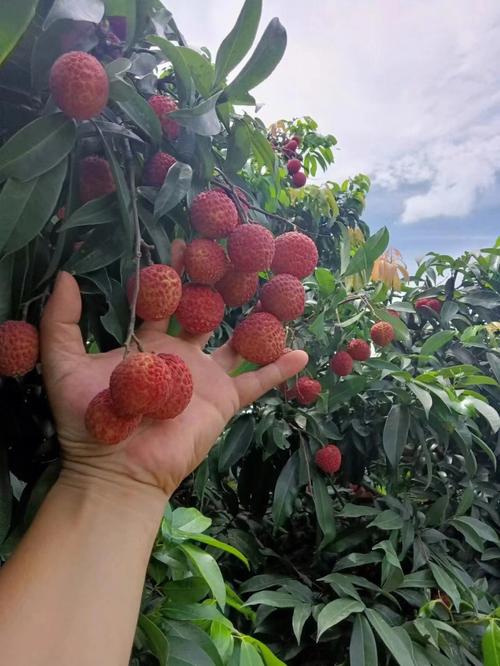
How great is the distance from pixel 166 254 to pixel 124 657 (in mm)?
441

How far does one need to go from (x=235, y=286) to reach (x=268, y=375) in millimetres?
148

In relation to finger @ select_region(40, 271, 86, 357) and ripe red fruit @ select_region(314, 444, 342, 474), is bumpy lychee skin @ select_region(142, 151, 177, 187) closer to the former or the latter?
finger @ select_region(40, 271, 86, 357)

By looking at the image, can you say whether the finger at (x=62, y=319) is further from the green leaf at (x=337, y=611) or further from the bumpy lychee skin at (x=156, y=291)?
the green leaf at (x=337, y=611)

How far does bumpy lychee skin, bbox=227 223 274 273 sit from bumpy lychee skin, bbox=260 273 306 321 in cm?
6

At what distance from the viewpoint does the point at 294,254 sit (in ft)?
2.20

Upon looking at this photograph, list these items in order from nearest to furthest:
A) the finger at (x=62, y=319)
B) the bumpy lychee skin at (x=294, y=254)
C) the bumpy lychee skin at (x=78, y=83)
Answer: the bumpy lychee skin at (x=78, y=83), the finger at (x=62, y=319), the bumpy lychee skin at (x=294, y=254)

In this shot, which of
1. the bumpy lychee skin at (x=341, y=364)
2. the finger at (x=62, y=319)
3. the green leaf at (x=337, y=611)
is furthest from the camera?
the bumpy lychee skin at (x=341, y=364)

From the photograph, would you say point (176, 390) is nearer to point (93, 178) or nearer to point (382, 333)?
point (93, 178)

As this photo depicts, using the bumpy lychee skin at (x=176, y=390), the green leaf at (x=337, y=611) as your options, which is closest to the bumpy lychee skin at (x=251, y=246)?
the bumpy lychee skin at (x=176, y=390)

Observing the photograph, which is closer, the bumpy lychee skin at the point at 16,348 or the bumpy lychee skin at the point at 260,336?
the bumpy lychee skin at the point at 16,348

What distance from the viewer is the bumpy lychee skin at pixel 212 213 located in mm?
588

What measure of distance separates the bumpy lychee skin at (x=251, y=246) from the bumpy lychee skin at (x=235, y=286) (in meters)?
0.04

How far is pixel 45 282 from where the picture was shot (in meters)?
0.59

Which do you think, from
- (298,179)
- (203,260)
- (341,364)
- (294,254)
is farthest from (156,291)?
(298,179)
